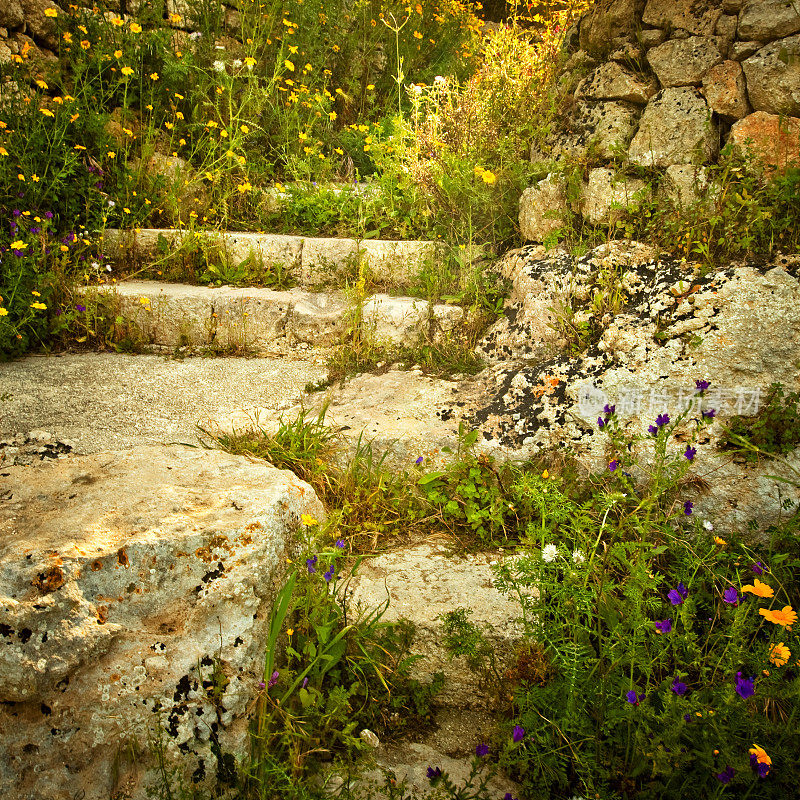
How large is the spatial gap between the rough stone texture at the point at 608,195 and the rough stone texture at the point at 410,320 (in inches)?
38.8

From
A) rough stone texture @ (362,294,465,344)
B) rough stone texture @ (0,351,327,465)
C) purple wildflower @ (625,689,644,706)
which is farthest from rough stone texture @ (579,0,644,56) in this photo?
purple wildflower @ (625,689,644,706)

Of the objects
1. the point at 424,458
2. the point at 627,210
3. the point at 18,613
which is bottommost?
the point at 424,458

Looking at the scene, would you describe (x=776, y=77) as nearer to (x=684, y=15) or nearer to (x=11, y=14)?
(x=684, y=15)

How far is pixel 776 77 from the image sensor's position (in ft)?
9.25

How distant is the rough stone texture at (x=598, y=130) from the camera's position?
10.8 feet

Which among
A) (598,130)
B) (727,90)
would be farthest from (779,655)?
(598,130)

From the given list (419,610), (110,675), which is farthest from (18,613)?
(419,610)

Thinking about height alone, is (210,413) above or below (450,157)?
below

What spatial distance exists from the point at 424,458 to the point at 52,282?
8.94 ft

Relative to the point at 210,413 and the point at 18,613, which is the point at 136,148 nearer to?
the point at 210,413

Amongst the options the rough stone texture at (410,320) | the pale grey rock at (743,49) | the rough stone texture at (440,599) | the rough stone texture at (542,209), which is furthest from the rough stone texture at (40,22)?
the rough stone texture at (440,599)

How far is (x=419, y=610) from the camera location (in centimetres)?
212

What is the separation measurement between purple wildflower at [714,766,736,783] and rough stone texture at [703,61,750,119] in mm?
3064

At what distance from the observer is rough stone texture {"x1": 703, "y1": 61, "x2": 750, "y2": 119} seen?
2941 millimetres
